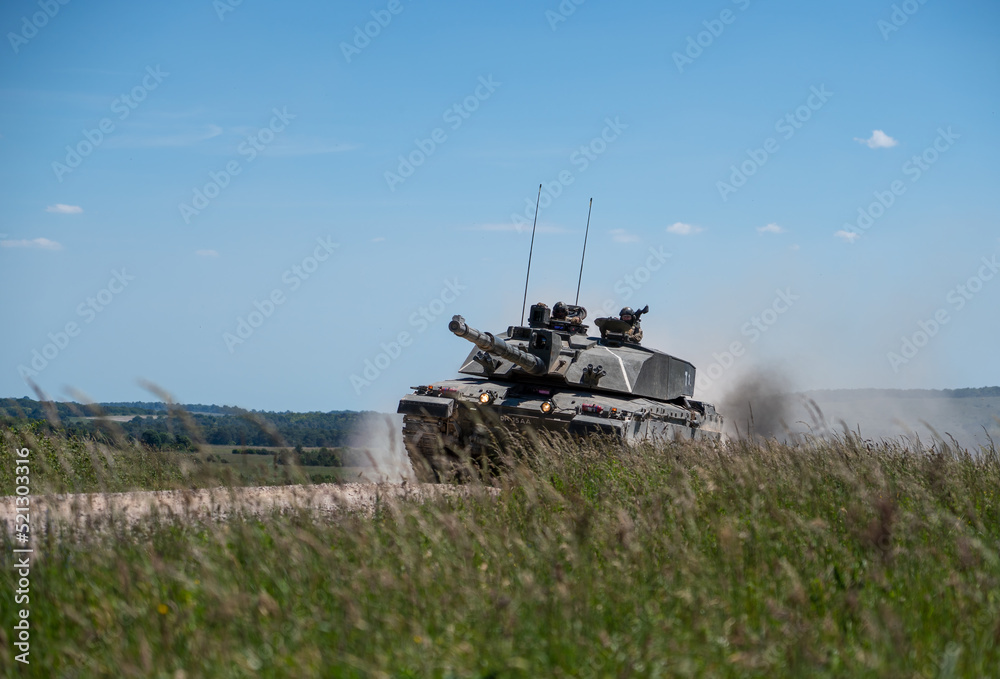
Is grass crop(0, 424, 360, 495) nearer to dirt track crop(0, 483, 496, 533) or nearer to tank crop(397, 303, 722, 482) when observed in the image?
dirt track crop(0, 483, 496, 533)

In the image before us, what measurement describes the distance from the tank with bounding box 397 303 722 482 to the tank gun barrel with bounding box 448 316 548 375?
16 millimetres

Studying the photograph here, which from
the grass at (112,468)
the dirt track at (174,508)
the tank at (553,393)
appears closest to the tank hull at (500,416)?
the tank at (553,393)

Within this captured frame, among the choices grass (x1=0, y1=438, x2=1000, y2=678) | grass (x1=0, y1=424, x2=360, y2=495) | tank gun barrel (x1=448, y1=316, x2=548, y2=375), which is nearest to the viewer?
grass (x1=0, y1=438, x2=1000, y2=678)

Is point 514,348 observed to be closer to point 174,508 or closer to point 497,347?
point 497,347

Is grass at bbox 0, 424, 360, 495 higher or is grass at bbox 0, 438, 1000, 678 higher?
grass at bbox 0, 424, 360, 495

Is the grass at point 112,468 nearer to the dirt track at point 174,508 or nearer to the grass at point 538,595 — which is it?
the dirt track at point 174,508

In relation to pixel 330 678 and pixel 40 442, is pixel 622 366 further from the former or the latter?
pixel 330 678

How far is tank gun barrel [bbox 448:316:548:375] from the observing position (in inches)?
494

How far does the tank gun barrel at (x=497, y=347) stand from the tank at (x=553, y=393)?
0.6 inches

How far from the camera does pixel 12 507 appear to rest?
9453mm

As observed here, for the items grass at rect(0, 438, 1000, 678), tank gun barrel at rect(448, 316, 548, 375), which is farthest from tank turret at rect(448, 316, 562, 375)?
grass at rect(0, 438, 1000, 678)

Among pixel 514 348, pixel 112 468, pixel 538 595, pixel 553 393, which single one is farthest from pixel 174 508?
pixel 553 393

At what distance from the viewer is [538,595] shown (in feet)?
16.0

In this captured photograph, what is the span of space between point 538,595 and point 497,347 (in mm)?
9060
